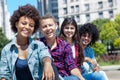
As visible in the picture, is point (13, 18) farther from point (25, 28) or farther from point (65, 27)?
point (65, 27)

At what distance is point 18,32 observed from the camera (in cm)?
271

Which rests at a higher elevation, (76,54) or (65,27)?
(65,27)

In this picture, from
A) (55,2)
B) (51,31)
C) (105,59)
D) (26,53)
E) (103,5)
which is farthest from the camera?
(55,2)

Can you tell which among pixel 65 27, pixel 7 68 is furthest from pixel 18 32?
pixel 65 27

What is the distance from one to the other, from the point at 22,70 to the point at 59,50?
52 cm

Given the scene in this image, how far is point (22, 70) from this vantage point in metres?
2.59

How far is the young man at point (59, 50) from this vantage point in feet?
9.68

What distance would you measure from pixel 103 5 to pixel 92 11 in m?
2.44

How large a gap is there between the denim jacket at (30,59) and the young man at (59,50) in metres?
0.31

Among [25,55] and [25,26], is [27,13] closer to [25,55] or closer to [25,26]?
[25,26]

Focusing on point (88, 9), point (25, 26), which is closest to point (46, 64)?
point (25, 26)

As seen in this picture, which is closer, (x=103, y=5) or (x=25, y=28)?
(x=25, y=28)

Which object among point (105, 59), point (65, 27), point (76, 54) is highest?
point (65, 27)

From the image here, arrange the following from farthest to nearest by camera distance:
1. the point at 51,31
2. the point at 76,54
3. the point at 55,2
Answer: the point at 55,2 → the point at 76,54 → the point at 51,31
